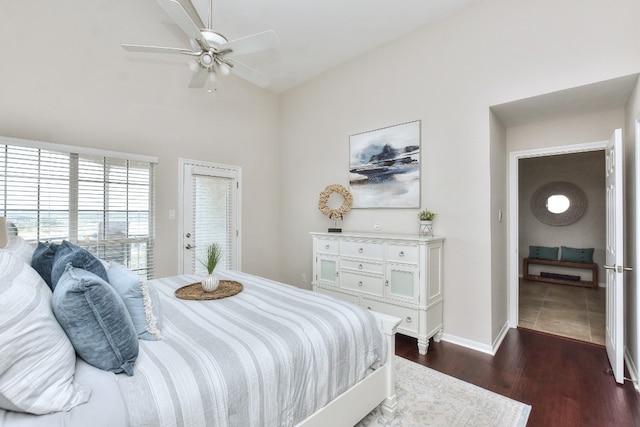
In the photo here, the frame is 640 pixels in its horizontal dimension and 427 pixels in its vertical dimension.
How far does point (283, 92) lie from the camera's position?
4.97m

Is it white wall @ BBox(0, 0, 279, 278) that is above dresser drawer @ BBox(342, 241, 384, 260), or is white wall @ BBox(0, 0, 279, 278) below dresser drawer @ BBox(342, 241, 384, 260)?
above

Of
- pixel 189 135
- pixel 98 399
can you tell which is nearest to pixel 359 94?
pixel 189 135

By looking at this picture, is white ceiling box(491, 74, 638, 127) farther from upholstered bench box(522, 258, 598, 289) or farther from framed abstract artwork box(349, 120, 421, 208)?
upholstered bench box(522, 258, 598, 289)

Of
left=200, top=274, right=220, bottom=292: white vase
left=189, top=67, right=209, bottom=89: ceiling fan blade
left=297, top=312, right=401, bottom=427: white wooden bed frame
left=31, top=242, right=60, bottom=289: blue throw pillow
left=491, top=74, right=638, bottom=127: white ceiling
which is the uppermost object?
left=189, top=67, right=209, bottom=89: ceiling fan blade

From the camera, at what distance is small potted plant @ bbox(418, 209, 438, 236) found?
124 inches

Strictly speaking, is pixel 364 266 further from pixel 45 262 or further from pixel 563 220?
pixel 563 220

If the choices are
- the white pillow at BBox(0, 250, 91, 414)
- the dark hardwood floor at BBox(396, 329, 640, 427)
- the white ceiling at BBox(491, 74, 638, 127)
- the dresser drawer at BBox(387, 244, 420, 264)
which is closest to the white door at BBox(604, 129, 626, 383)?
the dark hardwood floor at BBox(396, 329, 640, 427)

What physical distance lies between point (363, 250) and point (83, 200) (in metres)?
2.98

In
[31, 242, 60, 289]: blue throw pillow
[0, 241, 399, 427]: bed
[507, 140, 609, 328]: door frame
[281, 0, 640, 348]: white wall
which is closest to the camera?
[0, 241, 399, 427]: bed

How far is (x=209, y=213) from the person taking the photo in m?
4.05

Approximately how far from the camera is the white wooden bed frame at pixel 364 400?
148 centimetres

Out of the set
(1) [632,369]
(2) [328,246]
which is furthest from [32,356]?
(1) [632,369]

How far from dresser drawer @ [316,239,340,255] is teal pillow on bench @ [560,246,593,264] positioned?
5.11 metres

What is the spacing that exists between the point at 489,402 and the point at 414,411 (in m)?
0.58
